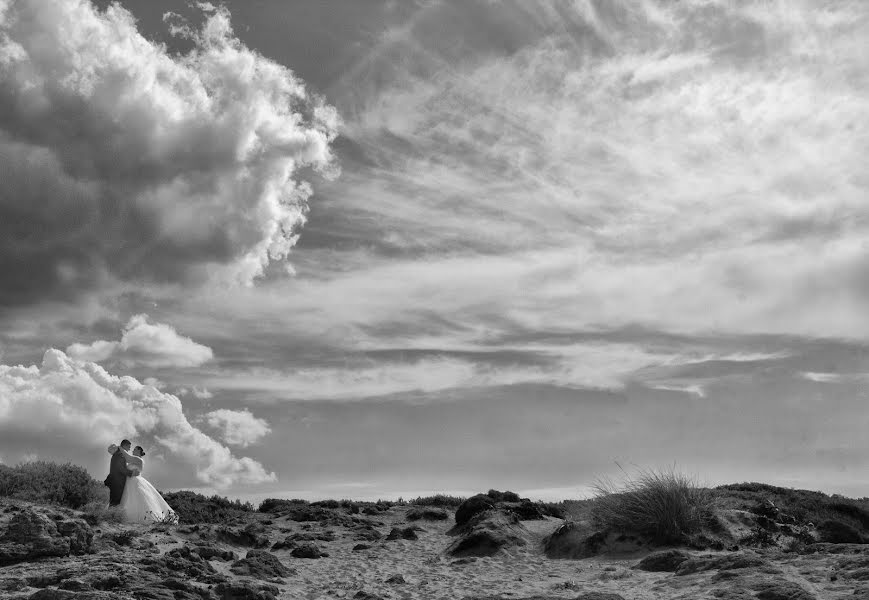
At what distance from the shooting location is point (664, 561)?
15.0 m

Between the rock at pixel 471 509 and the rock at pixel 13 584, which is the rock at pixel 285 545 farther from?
the rock at pixel 13 584

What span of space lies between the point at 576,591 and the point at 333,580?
4944mm

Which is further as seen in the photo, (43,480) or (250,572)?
(43,480)

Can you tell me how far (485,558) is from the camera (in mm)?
17297

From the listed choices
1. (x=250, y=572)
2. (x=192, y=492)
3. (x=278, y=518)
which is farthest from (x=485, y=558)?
(x=192, y=492)

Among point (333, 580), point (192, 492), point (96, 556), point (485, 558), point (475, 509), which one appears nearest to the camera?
point (96, 556)

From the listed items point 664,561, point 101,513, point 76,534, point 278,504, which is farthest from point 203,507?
point 664,561

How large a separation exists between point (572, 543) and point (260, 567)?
25.9 ft

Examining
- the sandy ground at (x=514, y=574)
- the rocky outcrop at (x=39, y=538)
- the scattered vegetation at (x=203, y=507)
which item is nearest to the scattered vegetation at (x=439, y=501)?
the scattered vegetation at (x=203, y=507)

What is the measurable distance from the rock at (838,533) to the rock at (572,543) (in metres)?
6.35

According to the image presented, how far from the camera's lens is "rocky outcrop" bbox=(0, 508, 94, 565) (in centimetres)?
1252

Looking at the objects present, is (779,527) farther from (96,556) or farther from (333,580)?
(96,556)

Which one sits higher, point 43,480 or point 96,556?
point 43,480

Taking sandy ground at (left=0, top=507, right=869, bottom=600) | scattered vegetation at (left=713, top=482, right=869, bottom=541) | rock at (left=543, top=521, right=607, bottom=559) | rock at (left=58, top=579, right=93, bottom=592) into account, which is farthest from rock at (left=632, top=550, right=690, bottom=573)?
rock at (left=58, top=579, right=93, bottom=592)
